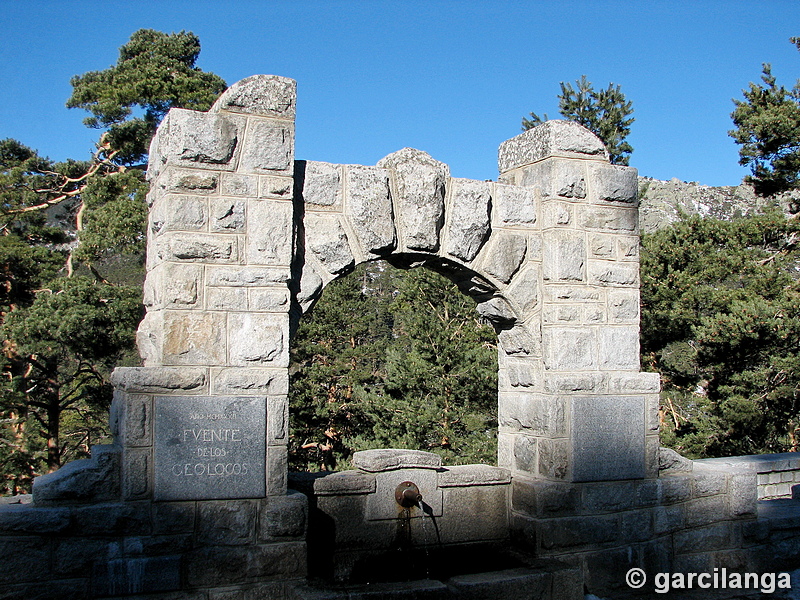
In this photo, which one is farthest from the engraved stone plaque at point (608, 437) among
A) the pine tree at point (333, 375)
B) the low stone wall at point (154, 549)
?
the pine tree at point (333, 375)

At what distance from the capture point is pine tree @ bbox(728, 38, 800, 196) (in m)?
14.3

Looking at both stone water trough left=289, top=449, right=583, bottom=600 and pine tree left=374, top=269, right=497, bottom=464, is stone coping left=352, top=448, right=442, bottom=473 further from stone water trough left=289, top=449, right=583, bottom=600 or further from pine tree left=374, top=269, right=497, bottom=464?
pine tree left=374, top=269, right=497, bottom=464

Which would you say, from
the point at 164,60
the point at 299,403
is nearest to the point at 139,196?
the point at 164,60

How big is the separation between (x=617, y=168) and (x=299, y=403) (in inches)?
506

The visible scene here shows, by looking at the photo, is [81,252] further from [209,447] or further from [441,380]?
[209,447]

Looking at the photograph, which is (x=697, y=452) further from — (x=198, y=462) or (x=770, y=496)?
(x=198, y=462)

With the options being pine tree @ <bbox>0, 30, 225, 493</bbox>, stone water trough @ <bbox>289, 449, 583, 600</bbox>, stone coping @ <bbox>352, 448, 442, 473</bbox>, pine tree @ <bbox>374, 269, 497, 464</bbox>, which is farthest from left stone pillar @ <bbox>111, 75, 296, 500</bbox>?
pine tree @ <bbox>0, 30, 225, 493</bbox>

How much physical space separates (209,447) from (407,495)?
1260mm

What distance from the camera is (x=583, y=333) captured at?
4574 mm

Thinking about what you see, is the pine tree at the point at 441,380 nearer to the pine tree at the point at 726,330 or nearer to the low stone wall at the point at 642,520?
the pine tree at the point at 726,330

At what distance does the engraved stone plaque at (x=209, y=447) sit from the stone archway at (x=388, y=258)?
15 millimetres

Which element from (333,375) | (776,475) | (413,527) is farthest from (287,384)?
(333,375)

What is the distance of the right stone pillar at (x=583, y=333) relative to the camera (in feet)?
14.7

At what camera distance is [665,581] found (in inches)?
180
